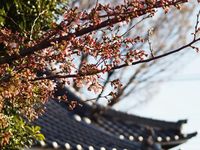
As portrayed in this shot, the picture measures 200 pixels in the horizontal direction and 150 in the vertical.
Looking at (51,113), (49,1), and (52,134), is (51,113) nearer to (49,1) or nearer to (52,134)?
(52,134)

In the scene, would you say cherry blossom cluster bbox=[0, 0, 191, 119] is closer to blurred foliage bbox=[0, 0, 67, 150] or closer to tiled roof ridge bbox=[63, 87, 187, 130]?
blurred foliage bbox=[0, 0, 67, 150]

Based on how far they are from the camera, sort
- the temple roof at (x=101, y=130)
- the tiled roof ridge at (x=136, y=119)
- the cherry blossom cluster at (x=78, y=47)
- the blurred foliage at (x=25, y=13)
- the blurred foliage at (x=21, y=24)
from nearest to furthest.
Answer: the cherry blossom cluster at (x=78, y=47), the blurred foliage at (x=21, y=24), the blurred foliage at (x=25, y=13), the temple roof at (x=101, y=130), the tiled roof ridge at (x=136, y=119)

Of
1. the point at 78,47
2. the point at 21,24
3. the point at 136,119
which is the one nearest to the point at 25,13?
the point at 21,24

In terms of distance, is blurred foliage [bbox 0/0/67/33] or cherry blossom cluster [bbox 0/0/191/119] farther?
blurred foliage [bbox 0/0/67/33]

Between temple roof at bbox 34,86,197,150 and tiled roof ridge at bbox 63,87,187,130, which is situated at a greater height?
tiled roof ridge at bbox 63,87,187,130

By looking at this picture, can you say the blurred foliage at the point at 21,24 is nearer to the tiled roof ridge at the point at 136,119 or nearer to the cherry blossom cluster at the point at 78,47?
the cherry blossom cluster at the point at 78,47

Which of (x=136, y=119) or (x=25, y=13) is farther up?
(x=136, y=119)

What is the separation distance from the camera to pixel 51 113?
1159 centimetres

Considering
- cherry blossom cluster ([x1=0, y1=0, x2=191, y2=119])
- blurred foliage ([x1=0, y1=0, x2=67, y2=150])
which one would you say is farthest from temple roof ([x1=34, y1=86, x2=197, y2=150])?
cherry blossom cluster ([x1=0, y1=0, x2=191, y2=119])

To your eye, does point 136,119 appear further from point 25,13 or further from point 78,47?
point 78,47

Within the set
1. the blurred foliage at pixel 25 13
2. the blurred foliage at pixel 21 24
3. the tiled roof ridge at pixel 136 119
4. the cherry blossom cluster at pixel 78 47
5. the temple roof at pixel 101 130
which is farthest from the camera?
the tiled roof ridge at pixel 136 119

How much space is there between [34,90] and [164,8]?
5.08ft

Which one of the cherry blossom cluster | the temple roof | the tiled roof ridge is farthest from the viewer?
the tiled roof ridge

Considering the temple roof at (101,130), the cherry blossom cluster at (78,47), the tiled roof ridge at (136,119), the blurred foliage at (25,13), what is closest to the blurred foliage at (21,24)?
the blurred foliage at (25,13)
